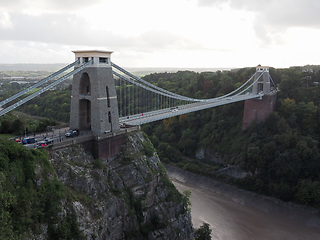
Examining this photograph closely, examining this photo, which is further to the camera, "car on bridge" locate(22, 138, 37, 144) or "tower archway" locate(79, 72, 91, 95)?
"tower archway" locate(79, 72, 91, 95)

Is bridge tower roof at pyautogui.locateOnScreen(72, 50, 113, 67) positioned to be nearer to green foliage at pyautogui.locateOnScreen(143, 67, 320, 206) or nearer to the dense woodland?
the dense woodland

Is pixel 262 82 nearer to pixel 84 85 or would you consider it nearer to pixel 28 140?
pixel 84 85

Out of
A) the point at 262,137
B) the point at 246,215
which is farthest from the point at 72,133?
the point at 262,137

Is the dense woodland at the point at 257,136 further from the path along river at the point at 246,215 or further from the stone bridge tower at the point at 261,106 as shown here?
the path along river at the point at 246,215

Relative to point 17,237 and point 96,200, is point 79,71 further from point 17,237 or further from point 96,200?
point 17,237

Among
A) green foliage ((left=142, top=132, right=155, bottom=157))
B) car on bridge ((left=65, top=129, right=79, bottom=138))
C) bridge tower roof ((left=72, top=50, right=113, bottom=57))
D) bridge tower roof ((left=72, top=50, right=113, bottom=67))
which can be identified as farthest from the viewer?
green foliage ((left=142, top=132, right=155, bottom=157))

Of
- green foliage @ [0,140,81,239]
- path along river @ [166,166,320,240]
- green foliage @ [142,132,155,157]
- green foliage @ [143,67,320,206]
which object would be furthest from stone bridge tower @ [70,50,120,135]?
→ green foliage @ [143,67,320,206]

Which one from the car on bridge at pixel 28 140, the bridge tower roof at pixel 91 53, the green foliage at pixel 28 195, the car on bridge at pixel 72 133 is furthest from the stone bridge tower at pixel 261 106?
the green foliage at pixel 28 195
